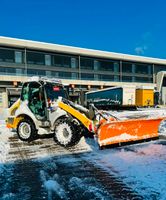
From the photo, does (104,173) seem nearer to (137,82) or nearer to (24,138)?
(24,138)

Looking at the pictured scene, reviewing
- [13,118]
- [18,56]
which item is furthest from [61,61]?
[13,118]

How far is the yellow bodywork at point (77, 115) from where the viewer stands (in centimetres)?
693

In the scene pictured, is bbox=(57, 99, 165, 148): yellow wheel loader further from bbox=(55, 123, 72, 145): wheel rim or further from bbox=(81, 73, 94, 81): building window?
bbox=(81, 73, 94, 81): building window

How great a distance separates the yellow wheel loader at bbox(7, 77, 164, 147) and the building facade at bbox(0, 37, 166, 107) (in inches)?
1057

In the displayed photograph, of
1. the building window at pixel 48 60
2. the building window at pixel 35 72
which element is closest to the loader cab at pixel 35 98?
the building window at pixel 35 72

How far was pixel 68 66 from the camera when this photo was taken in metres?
45.1

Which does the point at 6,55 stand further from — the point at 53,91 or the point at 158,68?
the point at 158,68

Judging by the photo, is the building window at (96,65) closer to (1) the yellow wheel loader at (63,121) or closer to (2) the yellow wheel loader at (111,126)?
(1) the yellow wheel loader at (63,121)

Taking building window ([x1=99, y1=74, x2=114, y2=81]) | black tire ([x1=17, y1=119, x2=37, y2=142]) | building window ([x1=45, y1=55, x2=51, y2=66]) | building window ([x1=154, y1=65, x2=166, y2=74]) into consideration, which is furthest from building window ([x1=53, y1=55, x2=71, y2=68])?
black tire ([x1=17, y1=119, x2=37, y2=142])

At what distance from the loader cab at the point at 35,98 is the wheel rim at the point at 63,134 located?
102 cm

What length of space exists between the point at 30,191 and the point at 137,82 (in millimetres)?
52037

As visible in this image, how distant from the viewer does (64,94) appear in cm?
878

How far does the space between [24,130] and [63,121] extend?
210 centimetres

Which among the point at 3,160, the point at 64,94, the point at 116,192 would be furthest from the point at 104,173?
the point at 64,94
